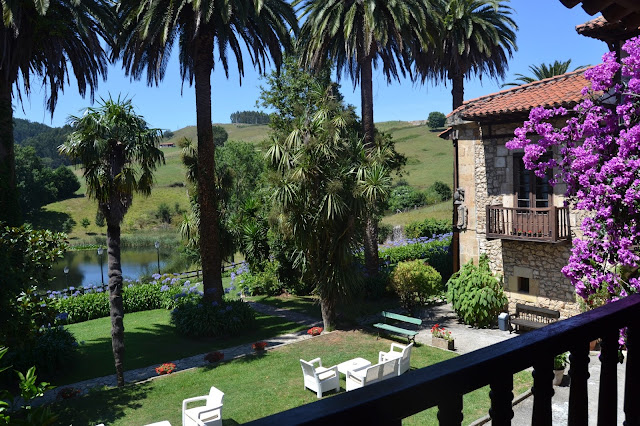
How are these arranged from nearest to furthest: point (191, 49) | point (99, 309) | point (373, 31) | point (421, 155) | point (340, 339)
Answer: point (340, 339) → point (191, 49) → point (373, 31) → point (99, 309) → point (421, 155)

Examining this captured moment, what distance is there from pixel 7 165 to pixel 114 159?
4.02 metres

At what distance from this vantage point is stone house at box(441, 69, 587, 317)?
15.9 metres

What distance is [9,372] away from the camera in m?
14.4

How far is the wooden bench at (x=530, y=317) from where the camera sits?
1619 cm

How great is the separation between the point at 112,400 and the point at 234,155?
37.1 m

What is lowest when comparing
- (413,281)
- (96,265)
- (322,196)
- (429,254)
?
(96,265)

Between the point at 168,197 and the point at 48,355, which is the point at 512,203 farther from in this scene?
the point at 168,197

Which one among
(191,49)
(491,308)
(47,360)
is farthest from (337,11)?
(47,360)

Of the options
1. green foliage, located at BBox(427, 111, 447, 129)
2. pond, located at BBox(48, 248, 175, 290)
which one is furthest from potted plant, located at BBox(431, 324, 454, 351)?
green foliage, located at BBox(427, 111, 447, 129)

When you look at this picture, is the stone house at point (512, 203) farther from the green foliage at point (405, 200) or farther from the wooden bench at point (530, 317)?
the green foliage at point (405, 200)

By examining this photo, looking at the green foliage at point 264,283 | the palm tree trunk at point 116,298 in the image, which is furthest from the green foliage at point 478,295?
the palm tree trunk at point 116,298

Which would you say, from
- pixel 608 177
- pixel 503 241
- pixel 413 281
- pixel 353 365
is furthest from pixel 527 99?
pixel 353 365

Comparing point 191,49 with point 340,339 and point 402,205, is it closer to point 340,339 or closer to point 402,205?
point 340,339

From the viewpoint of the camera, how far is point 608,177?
8727mm
